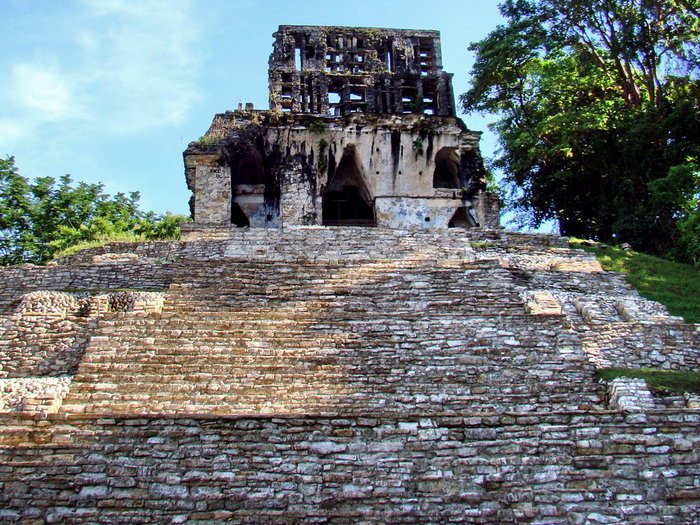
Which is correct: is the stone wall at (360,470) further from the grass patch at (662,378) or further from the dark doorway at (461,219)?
the dark doorway at (461,219)

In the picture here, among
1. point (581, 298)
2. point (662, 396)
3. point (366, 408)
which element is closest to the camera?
point (366, 408)

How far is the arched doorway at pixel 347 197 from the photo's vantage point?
24.3 meters

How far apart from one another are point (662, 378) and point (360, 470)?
446 centimetres

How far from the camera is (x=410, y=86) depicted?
86.3ft

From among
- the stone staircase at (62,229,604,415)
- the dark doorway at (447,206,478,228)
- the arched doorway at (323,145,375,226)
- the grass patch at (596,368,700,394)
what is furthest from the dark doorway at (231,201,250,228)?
the grass patch at (596,368,700,394)

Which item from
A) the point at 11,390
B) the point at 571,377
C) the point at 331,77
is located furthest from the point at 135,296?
the point at 331,77

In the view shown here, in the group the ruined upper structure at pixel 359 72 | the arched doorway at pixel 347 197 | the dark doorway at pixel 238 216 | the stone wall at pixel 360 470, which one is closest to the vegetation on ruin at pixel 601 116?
the ruined upper structure at pixel 359 72

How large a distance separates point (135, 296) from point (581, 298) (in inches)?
297

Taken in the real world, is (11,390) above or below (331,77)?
below

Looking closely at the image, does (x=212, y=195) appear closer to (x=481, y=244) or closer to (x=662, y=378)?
(x=481, y=244)

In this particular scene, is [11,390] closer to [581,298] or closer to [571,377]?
[571,377]

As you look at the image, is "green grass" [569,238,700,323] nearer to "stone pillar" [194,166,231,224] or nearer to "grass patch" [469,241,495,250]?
"grass patch" [469,241,495,250]

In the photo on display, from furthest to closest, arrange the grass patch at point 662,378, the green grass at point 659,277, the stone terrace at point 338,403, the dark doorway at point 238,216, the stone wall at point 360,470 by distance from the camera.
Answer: the dark doorway at point 238,216
the green grass at point 659,277
the grass patch at point 662,378
the stone terrace at point 338,403
the stone wall at point 360,470

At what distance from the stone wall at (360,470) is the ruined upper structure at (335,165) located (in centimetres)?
1293
